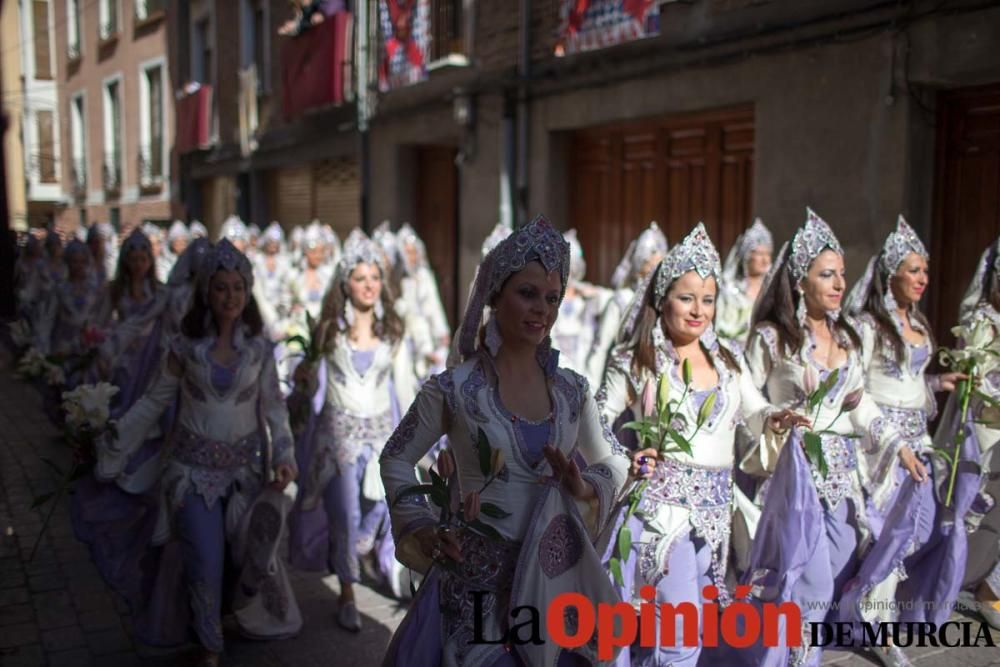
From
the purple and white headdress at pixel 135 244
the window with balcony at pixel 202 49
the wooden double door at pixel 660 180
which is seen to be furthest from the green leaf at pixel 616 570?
the window with balcony at pixel 202 49

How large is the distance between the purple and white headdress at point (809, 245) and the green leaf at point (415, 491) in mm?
2608

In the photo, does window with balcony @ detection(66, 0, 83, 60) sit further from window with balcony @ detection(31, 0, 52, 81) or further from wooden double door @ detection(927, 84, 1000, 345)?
wooden double door @ detection(927, 84, 1000, 345)

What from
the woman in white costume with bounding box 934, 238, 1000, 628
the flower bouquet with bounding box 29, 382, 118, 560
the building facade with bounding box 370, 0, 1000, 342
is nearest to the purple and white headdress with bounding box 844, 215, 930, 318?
the woman in white costume with bounding box 934, 238, 1000, 628

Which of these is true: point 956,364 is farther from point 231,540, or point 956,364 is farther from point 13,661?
point 13,661

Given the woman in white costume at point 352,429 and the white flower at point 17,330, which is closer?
the white flower at point 17,330

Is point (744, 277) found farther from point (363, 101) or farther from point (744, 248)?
point (363, 101)

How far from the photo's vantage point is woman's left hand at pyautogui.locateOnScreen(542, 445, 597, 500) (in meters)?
2.71

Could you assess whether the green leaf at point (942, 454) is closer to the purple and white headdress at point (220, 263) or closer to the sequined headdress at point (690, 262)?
the sequined headdress at point (690, 262)

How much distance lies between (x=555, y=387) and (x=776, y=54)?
6.39 m

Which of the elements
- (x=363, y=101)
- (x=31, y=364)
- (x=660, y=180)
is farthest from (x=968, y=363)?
(x=363, y=101)

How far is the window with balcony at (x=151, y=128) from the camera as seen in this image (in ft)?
71.9

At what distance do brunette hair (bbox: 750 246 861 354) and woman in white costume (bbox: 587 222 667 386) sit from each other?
1.34m

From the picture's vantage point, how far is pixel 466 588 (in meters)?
2.86

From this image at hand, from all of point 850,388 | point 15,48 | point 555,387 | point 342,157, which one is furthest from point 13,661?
point 342,157
